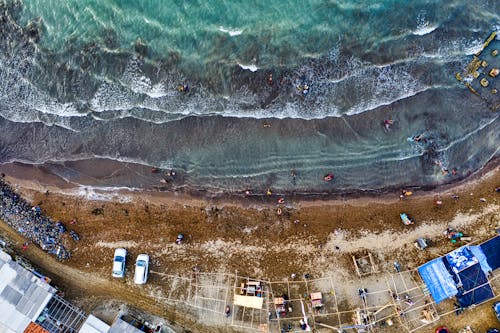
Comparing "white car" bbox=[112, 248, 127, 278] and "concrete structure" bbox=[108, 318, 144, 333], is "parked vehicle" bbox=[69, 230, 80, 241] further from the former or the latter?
"concrete structure" bbox=[108, 318, 144, 333]

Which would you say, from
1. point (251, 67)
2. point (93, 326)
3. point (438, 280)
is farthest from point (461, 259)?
point (93, 326)

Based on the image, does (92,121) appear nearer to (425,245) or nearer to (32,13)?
(32,13)

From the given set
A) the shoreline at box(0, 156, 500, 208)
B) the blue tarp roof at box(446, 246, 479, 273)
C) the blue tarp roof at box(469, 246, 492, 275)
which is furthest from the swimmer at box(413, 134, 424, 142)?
the blue tarp roof at box(469, 246, 492, 275)

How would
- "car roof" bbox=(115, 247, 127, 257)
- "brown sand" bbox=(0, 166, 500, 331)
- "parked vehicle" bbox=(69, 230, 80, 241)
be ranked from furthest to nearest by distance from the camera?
"parked vehicle" bbox=(69, 230, 80, 241) → "car roof" bbox=(115, 247, 127, 257) → "brown sand" bbox=(0, 166, 500, 331)

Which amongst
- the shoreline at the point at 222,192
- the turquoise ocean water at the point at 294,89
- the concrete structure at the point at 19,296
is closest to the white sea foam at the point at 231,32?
the turquoise ocean water at the point at 294,89

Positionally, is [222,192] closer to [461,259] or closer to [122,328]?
[122,328]

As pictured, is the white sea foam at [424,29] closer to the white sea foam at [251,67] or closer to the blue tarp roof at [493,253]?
the white sea foam at [251,67]
